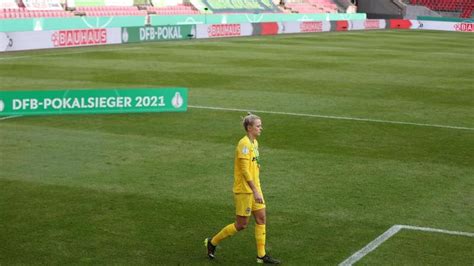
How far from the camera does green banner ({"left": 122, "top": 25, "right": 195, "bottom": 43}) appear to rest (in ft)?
134

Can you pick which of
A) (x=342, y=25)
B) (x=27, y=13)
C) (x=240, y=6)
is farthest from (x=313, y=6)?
(x=27, y=13)

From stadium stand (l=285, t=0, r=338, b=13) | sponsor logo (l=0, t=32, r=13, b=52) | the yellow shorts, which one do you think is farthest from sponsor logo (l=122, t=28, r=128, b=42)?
the yellow shorts

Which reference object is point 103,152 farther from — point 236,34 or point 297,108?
point 236,34

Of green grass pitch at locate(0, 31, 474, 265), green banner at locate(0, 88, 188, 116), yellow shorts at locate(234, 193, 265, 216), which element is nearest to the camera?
yellow shorts at locate(234, 193, 265, 216)

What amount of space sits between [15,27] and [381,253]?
33473 millimetres

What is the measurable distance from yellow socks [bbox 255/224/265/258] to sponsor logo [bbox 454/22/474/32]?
60191 millimetres

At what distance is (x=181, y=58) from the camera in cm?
3278

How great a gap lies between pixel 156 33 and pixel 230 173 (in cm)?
2952

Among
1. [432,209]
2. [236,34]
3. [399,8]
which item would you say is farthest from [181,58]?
[399,8]

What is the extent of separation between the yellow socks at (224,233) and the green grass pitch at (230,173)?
0.77ft

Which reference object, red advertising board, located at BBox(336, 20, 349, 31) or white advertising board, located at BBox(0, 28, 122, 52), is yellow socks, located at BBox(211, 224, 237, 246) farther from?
red advertising board, located at BBox(336, 20, 349, 31)

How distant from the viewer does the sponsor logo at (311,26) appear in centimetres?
5441

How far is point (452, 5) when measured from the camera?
7931 cm

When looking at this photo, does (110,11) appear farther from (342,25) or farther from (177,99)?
(177,99)
